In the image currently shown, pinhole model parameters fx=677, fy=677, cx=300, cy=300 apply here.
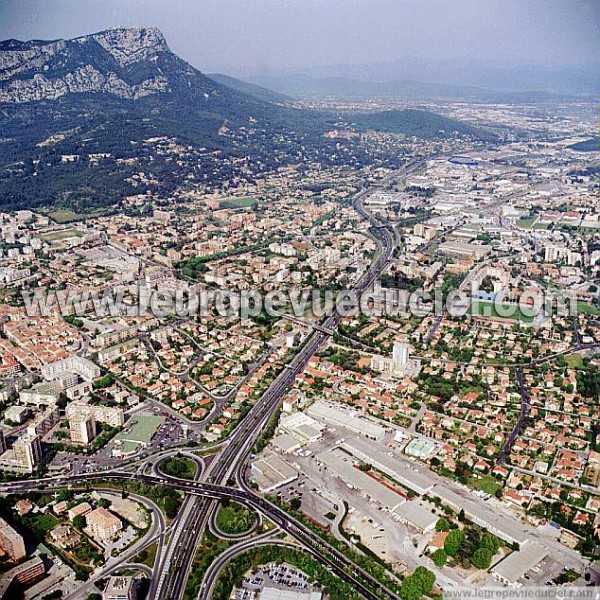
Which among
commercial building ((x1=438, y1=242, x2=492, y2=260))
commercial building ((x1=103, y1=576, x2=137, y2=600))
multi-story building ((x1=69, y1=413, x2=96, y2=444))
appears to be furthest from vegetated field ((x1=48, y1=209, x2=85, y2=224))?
commercial building ((x1=103, y1=576, x2=137, y2=600))

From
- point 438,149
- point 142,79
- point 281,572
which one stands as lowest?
point 281,572

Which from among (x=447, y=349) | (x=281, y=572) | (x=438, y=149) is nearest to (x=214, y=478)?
(x=281, y=572)

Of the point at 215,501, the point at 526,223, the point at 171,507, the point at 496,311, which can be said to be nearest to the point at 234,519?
the point at 215,501

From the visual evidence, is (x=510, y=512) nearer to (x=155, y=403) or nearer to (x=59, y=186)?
(x=155, y=403)

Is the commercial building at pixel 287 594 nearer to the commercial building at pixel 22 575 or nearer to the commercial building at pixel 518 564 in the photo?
the commercial building at pixel 518 564

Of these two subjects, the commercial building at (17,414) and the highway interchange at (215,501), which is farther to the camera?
the commercial building at (17,414)

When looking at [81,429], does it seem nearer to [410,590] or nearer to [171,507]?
[171,507]

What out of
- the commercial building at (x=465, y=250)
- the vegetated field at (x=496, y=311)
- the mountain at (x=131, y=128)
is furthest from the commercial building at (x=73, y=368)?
the mountain at (x=131, y=128)
